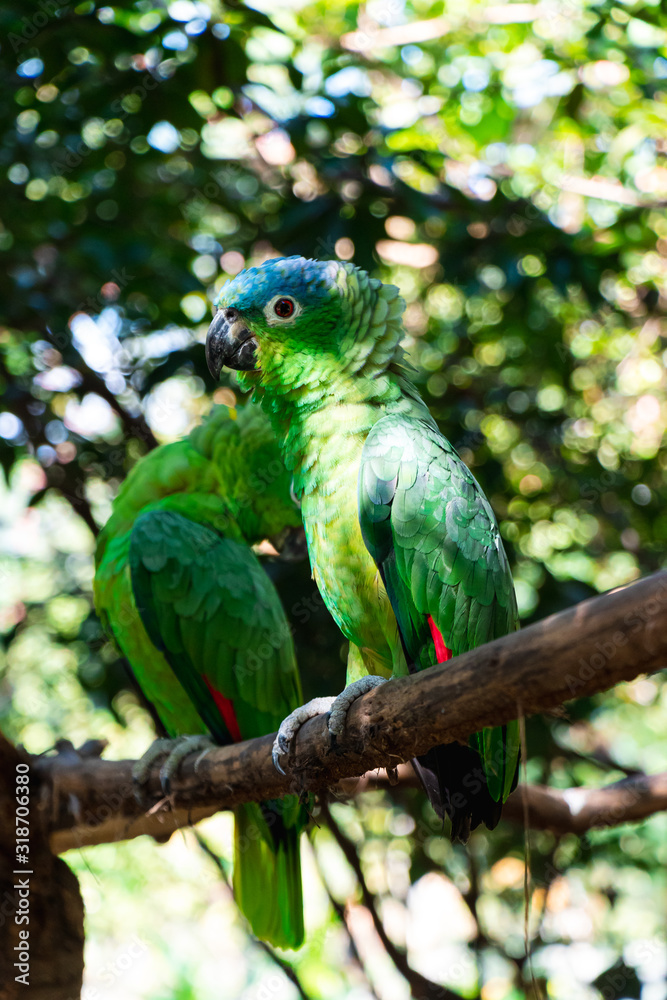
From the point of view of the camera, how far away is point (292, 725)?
1.96 meters

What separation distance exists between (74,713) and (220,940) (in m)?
2.57

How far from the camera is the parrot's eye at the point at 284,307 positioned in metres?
1.95

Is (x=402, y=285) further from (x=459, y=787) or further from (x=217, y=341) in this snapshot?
(x=459, y=787)

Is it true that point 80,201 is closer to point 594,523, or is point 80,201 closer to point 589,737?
point 594,523

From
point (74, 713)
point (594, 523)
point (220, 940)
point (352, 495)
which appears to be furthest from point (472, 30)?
point (220, 940)

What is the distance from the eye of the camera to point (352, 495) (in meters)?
1.86

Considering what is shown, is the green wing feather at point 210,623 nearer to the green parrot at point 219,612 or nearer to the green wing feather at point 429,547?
Answer: the green parrot at point 219,612

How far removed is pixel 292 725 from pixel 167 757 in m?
0.92

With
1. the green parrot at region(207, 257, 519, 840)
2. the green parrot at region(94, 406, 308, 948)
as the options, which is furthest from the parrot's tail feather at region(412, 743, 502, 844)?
the green parrot at region(94, 406, 308, 948)

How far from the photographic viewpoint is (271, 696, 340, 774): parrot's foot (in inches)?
77.1

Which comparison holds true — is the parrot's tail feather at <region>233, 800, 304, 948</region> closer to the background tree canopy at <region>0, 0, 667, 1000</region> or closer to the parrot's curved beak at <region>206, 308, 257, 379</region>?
the background tree canopy at <region>0, 0, 667, 1000</region>

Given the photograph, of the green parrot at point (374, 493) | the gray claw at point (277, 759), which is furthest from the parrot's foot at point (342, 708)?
the gray claw at point (277, 759)

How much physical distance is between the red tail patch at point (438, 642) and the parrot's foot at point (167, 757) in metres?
1.05

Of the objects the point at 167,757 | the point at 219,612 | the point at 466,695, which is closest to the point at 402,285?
the point at 219,612
